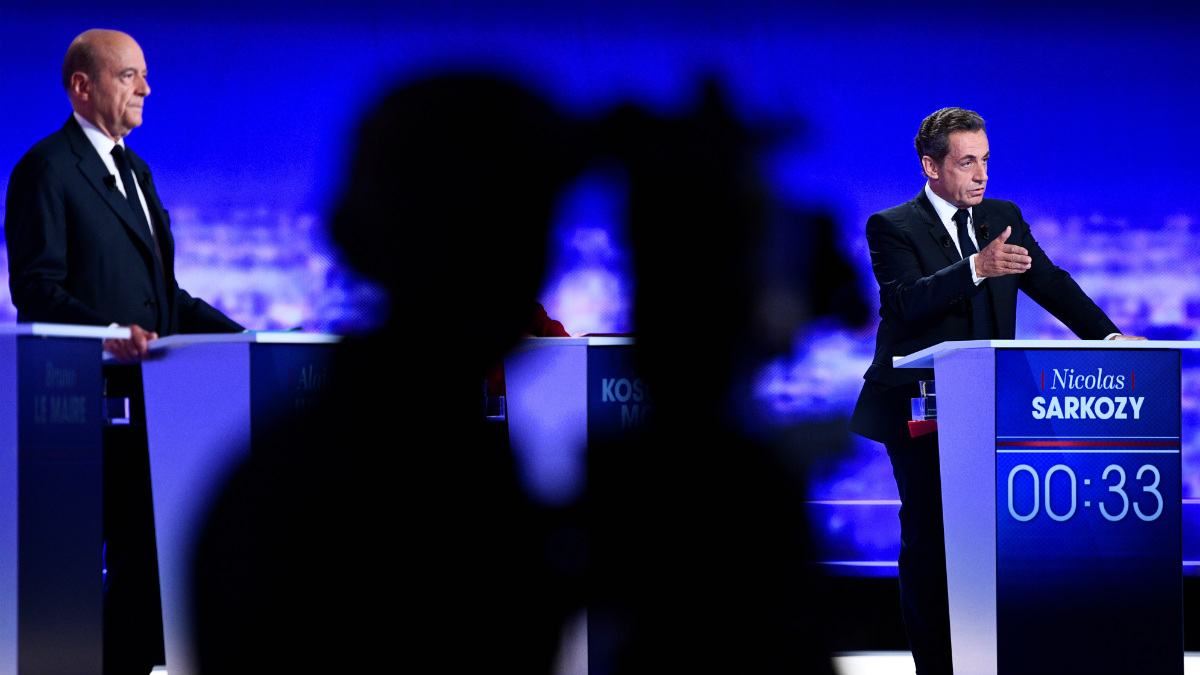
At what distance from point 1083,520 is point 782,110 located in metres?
3.16

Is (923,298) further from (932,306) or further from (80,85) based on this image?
(80,85)

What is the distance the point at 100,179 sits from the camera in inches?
97.2

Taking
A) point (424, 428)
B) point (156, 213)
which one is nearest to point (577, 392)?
point (156, 213)

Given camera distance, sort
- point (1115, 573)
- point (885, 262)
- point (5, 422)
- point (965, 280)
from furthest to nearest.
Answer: point (885, 262), point (965, 280), point (1115, 573), point (5, 422)

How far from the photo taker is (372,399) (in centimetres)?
121

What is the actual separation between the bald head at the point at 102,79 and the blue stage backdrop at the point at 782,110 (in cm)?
225

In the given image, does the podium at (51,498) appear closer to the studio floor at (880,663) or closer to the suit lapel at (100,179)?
the suit lapel at (100,179)

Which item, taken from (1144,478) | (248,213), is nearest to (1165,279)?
(1144,478)

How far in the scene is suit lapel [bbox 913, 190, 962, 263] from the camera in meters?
2.86

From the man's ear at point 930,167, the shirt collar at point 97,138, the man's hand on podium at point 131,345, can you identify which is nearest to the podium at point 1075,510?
the man's ear at point 930,167

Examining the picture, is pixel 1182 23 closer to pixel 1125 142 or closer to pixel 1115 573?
pixel 1125 142

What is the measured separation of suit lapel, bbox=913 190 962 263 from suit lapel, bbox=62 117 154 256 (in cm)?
191

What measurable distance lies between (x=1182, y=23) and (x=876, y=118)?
138 centimetres

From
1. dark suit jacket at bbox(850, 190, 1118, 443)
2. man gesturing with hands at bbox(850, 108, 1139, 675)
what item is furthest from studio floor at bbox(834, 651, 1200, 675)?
dark suit jacket at bbox(850, 190, 1118, 443)
